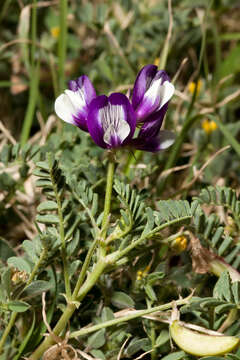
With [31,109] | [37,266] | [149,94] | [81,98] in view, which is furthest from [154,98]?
[31,109]

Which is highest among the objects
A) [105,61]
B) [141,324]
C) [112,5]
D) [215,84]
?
[112,5]

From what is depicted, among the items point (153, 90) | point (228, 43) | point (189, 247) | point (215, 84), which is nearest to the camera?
point (153, 90)

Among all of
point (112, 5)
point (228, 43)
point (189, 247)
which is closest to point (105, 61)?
point (112, 5)

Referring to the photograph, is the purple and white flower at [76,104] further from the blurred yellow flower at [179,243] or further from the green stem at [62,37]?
the green stem at [62,37]

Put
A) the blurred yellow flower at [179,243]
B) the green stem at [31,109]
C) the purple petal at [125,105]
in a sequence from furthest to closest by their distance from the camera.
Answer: the green stem at [31,109], the blurred yellow flower at [179,243], the purple petal at [125,105]

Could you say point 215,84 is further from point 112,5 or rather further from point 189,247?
point 189,247

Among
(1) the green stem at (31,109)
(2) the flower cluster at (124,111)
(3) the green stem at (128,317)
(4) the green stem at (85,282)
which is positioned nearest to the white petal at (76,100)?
(2) the flower cluster at (124,111)

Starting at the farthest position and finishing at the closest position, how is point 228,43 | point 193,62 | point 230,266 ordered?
point 228,43 < point 193,62 < point 230,266
